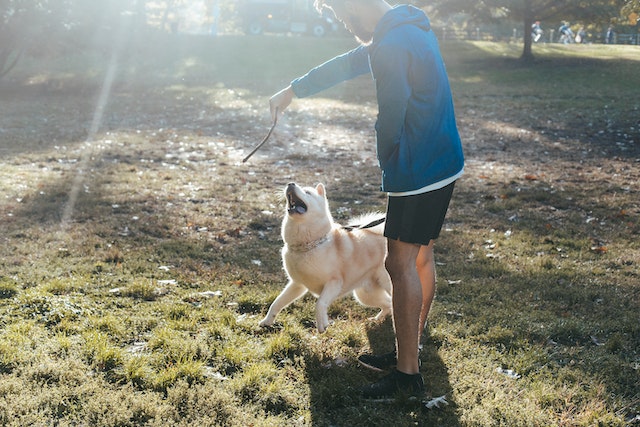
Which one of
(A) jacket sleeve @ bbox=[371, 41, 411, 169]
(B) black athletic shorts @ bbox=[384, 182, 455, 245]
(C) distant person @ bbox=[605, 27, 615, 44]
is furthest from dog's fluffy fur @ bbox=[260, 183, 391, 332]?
(C) distant person @ bbox=[605, 27, 615, 44]

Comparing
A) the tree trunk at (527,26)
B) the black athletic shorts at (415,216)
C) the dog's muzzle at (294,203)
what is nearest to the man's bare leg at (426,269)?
the black athletic shorts at (415,216)

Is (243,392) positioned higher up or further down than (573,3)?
further down

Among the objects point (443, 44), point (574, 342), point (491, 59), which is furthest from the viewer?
point (443, 44)

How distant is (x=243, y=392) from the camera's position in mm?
3662

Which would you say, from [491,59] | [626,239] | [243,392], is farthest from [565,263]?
[491,59]

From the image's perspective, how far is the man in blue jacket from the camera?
3.19m

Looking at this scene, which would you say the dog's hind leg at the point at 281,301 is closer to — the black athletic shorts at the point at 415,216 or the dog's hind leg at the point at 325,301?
the dog's hind leg at the point at 325,301

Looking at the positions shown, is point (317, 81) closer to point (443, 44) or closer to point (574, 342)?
point (574, 342)

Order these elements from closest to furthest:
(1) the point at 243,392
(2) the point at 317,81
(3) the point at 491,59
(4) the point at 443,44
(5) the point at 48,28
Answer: (1) the point at 243,392, (2) the point at 317,81, (5) the point at 48,28, (3) the point at 491,59, (4) the point at 443,44

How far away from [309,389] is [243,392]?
15.5 inches

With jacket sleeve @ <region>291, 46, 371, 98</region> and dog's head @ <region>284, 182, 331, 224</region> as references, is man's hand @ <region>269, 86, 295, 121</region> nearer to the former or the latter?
jacket sleeve @ <region>291, 46, 371, 98</region>

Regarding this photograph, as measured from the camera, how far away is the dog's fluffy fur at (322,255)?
4.23 m

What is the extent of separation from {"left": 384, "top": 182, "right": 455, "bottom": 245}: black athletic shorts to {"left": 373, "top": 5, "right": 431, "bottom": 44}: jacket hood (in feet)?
2.80

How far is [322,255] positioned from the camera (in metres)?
Result: 4.24
